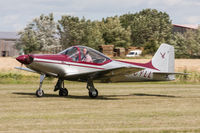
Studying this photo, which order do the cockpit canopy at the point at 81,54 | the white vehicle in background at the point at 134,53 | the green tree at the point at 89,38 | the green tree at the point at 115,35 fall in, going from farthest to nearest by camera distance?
the green tree at the point at 115,35
the green tree at the point at 89,38
the white vehicle in background at the point at 134,53
the cockpit canopy at the point at 81,54

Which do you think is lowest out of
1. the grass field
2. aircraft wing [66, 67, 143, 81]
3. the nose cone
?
the grass field

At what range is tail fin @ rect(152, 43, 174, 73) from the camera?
18.2m

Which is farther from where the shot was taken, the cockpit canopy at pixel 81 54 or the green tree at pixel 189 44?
the green tree at pixel 189 44

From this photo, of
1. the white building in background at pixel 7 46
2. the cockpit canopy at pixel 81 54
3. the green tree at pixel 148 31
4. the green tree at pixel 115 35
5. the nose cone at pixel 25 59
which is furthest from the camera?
the white building in background at pixel 7 46

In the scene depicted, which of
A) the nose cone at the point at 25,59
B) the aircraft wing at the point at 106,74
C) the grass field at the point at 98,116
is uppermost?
the nose cone at the point at 25,59

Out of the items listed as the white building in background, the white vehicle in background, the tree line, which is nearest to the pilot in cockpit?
the tree line

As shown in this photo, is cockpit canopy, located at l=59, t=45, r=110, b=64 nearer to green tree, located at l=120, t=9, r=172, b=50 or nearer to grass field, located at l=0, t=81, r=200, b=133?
grass field, located at l=0, t=81, r=200, b=133

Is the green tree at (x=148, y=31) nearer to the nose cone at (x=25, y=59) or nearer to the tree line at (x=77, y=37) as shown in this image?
the tree line at (x=77, y=37)

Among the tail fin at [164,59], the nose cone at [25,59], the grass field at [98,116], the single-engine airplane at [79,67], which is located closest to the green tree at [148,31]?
the tail fin at [164,59]

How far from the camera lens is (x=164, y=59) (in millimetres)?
18297

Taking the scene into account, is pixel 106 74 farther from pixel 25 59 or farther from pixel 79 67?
pixel 25 59

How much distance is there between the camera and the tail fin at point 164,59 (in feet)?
59.7

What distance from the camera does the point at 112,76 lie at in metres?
16.3

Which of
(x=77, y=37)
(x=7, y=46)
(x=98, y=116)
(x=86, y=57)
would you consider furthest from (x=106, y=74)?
(x=7, y=46)
